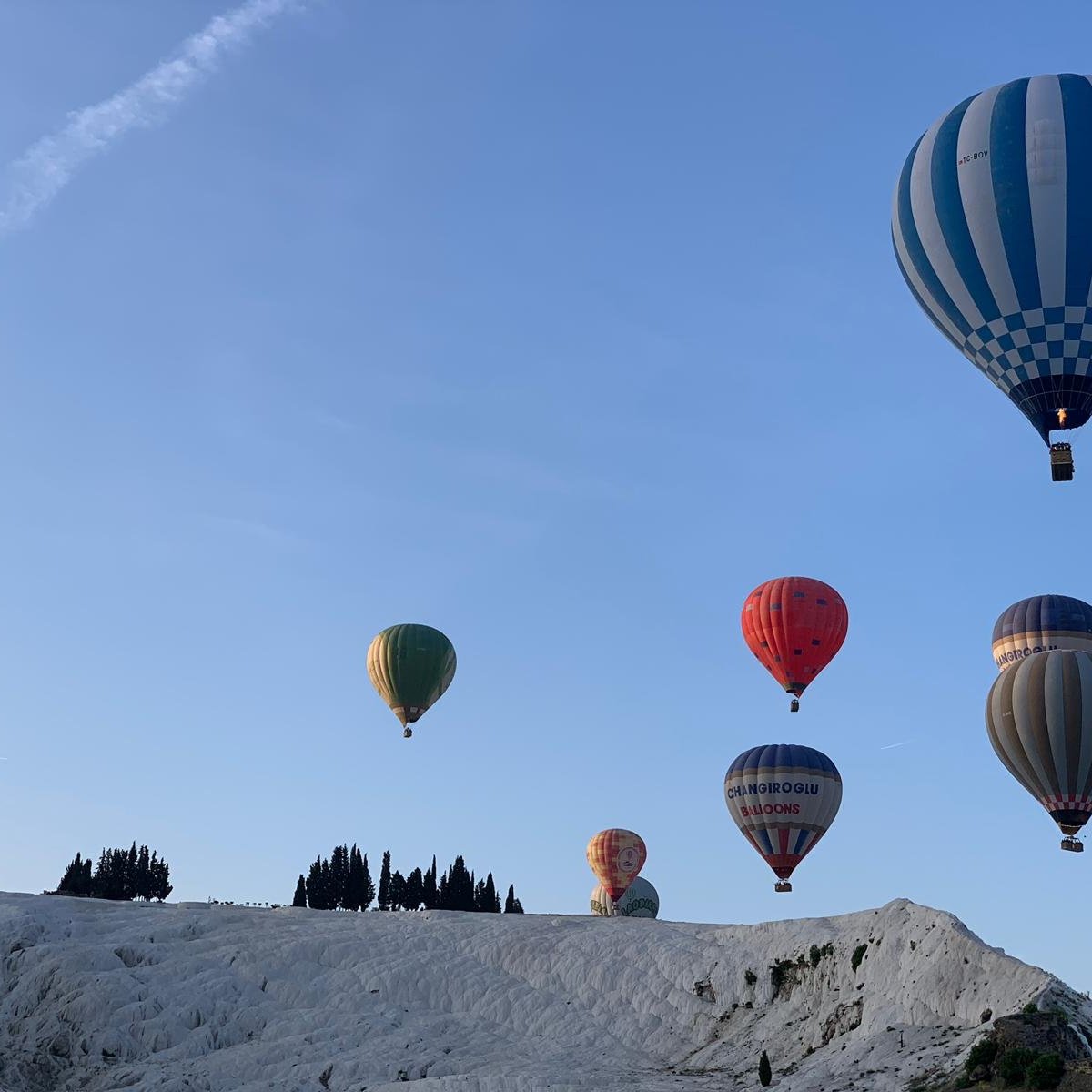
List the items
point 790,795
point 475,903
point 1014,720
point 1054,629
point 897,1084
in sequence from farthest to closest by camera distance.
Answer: point 475,903 < point 1054,629 < point 790,795 < point 1014,720 < point 897,1084

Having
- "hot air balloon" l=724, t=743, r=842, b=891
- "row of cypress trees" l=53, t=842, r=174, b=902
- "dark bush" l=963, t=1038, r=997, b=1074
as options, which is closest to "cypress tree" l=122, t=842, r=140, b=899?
"row of cypress trees" l=53, t=842, r=174, b=902

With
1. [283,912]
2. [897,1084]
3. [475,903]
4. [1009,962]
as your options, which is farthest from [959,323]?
[475,903]

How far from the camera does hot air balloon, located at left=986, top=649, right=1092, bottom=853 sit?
5459cm

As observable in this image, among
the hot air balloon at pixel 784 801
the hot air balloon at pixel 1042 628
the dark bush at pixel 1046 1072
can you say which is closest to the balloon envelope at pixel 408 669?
the hot air balloon at pixel 784 801

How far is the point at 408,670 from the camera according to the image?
8256 cm

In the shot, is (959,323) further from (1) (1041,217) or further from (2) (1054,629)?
(2) (1054,629)

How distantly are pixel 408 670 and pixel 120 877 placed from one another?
38.9 metres

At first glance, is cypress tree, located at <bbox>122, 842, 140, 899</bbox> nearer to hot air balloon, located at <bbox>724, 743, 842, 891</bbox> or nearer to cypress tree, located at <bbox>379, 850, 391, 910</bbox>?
cypress tree, located at <bbox>379, 850, 391, 910</bbox>

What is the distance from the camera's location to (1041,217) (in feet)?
155

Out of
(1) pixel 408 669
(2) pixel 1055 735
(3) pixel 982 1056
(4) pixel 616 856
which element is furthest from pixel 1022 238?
(4) pixel 616 856

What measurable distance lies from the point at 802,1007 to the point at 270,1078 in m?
22.7

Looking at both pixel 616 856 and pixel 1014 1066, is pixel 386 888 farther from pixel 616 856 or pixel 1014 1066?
pixel 1014 1066

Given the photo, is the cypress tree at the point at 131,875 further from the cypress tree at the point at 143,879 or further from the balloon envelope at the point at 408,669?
the balloon envelope at the point at 408,669

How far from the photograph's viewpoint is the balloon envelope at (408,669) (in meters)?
82.7
